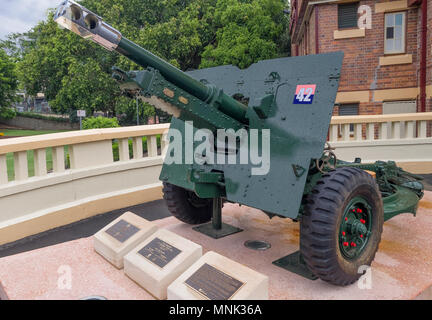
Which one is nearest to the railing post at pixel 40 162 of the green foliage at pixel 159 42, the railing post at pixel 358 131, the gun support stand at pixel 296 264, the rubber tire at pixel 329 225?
the gun support stand at pixel 296 264

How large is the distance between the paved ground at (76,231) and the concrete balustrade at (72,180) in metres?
0.09

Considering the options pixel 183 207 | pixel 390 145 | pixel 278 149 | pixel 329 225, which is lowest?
pixel 183 207

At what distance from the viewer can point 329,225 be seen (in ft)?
9.41

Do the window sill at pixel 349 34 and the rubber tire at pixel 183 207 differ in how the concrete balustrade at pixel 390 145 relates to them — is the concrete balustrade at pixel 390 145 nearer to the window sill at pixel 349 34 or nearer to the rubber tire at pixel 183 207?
the rubber tire at pixel 183 207

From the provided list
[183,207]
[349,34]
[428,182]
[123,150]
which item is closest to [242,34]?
[349,34]

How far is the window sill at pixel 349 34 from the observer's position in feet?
36.3

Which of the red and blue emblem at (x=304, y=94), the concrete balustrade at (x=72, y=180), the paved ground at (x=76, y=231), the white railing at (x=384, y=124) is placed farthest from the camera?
the white railing at (x=384, y=124)

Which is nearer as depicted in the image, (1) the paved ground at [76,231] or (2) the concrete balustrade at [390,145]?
(1) the paved ground at [76,231]

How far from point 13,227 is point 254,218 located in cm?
286

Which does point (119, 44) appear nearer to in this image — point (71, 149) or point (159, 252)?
point (159, 252)

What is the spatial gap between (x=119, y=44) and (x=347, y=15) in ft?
33.4

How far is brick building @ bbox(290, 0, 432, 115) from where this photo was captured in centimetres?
1074

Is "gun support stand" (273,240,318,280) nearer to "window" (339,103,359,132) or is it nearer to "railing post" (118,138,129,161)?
"railing post" (118,138,129,161)

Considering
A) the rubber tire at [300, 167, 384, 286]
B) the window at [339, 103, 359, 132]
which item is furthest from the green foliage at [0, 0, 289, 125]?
the rubber tire at [300, 167, 384, 286]
